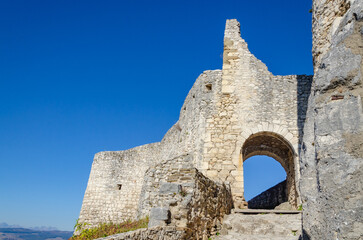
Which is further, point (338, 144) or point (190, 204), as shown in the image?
point (190, 204)

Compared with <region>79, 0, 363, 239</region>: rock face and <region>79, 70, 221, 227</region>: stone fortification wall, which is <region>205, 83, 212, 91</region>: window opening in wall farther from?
<region>79, 70, 221, 227</region>: stone fortification wall

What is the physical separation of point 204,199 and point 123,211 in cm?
1205

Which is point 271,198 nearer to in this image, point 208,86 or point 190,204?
point 208,86

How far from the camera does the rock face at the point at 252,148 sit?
1374 millimetres

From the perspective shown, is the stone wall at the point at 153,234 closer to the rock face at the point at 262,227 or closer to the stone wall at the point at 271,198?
the rock face at the point at 262,227

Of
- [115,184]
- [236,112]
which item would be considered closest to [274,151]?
[236,112]

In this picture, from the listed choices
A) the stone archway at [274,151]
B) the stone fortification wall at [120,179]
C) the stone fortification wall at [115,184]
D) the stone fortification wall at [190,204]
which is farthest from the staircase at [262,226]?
the stone fortification wall at [115,184]

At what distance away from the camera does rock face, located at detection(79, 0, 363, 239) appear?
54.1 inches

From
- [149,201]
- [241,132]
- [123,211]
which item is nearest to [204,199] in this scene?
[149,201]

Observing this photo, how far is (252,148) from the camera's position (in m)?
12.8

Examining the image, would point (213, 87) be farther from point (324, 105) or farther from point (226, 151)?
point (324, 105)

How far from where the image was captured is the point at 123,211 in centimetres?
1672

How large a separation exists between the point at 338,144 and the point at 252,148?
11765 mm

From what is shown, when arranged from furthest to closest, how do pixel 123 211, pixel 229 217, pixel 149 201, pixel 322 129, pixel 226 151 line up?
pixel 123 211, pixel 226 151, pixel 149 201, pixel 229 217, pixel 322 129
